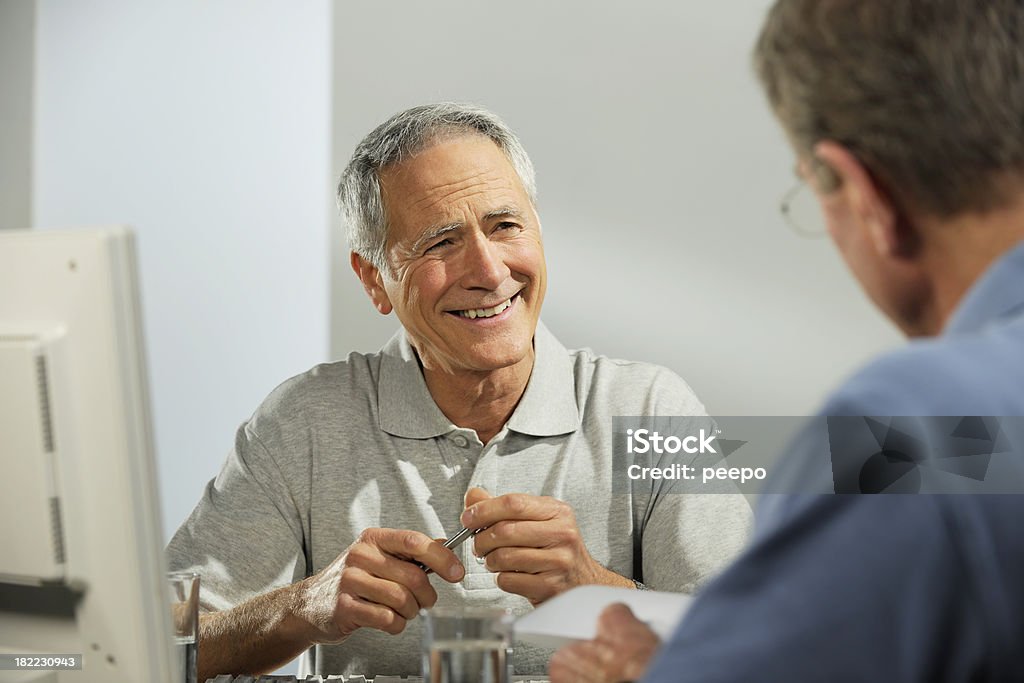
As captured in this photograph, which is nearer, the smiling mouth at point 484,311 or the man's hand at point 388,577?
the man's hand at point 388,577

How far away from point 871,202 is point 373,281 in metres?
1.28

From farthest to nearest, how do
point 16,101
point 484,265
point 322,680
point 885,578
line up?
point 16,101 → point 484,265 → point 322,680 → point 885,578

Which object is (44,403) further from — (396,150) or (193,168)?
(193,168)

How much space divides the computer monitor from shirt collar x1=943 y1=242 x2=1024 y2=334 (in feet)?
1.82

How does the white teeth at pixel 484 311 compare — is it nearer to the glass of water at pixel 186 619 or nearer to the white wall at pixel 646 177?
the glass of water at pixel 186 619

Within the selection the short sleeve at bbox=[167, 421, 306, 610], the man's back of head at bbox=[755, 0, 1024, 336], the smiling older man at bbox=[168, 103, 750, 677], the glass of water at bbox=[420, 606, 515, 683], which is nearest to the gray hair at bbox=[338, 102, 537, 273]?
the smiling older man at bbox=[168, 103, 750, 677]

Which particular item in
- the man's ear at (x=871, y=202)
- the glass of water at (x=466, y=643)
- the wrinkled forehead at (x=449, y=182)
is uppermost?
the wrinkled forehead at (x=449, y=182)

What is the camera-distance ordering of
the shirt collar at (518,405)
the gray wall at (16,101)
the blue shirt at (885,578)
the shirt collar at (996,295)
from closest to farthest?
the blue shirt at (885,578) < the shirt collar at (996,295) < the shirt collar at (518,405) < the gray wall at (16,101)

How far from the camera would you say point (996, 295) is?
0.59 m

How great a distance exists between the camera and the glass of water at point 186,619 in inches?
40.1

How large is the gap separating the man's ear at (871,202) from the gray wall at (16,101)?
2597mm

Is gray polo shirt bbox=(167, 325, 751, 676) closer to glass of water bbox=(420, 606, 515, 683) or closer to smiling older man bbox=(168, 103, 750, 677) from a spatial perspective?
smiling older man bbox=(168, 103, 750, 677)

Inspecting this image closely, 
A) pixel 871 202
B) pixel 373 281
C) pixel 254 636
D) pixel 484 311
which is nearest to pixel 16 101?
pixel 373 281

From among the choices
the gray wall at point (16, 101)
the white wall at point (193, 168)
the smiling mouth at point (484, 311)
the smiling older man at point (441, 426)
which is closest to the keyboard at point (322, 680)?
the smiling older man at point (441, 426)
